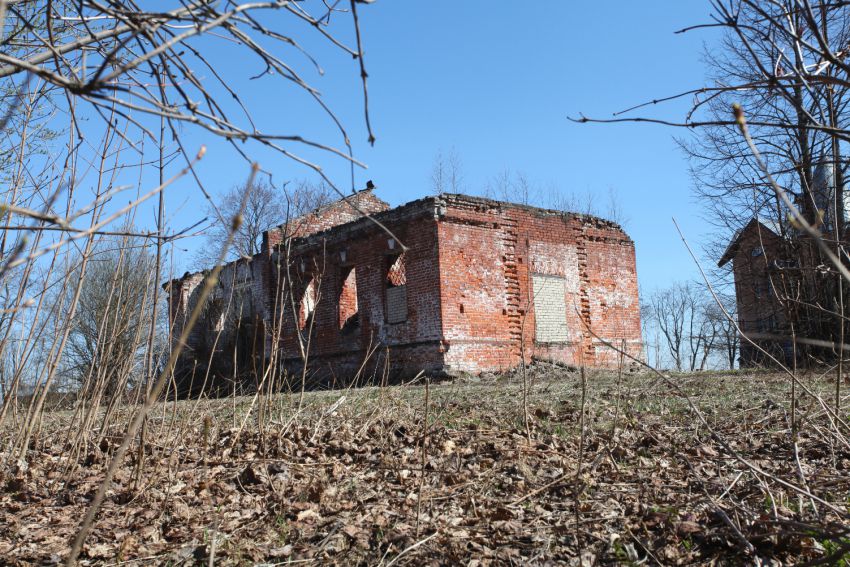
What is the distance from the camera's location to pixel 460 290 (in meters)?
15.7

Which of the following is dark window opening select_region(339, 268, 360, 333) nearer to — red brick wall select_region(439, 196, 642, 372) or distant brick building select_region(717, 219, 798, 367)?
red brick wall select_region(439, 196, 642, 372)

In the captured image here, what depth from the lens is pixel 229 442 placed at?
5770 millimetres

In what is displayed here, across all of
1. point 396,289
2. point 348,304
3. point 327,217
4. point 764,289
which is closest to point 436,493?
point 396,289

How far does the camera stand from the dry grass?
341cm

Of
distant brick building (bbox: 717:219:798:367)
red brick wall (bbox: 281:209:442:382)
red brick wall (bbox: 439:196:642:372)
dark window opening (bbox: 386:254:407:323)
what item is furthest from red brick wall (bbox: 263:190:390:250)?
distant brick building (bbox: 717:219:798:367)

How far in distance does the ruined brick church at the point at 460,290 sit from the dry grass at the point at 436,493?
8305 millimetres

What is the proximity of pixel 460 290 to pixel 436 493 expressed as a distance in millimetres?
11492

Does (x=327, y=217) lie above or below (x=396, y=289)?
above

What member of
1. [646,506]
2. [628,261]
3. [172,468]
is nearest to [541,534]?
[646,506]

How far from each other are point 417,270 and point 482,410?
27.5 ft

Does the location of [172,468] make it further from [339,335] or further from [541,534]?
[339,335]

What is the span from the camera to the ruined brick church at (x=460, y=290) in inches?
615

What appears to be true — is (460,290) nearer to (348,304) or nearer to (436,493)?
(348,304)

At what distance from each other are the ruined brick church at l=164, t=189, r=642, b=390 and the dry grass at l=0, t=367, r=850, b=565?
831 cm
